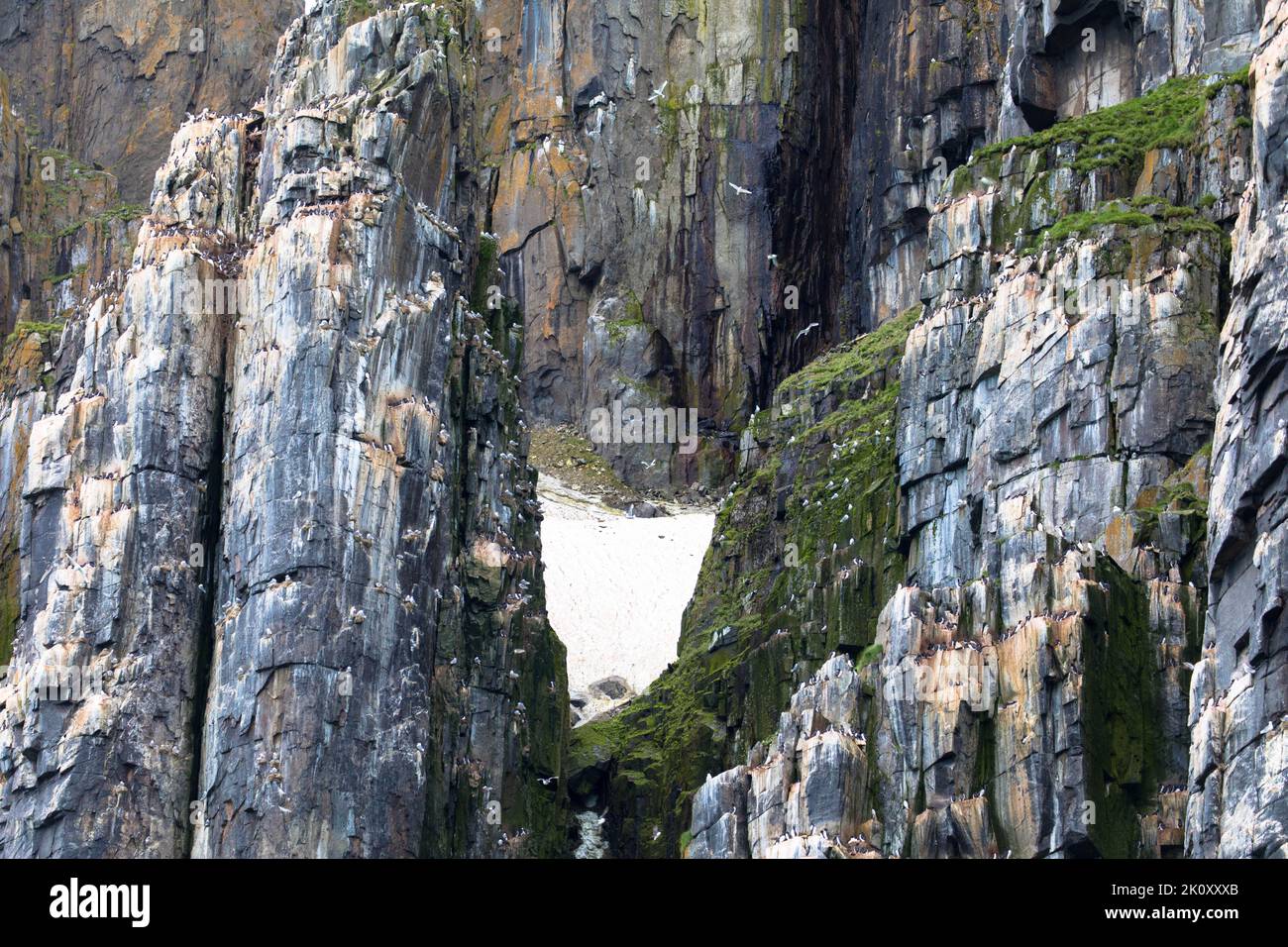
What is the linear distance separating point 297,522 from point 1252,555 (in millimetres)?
40609

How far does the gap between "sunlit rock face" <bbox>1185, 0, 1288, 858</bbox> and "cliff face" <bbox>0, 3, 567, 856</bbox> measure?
3460cm

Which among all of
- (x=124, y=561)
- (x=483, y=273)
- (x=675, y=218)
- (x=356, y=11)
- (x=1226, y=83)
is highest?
(x=675, y=218)

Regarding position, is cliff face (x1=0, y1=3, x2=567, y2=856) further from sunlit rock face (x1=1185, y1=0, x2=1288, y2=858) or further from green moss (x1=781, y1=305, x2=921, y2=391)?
sunlit rock face (x1=1185, y1=0, x2=1288, y2=858)

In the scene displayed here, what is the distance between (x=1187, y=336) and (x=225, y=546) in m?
34.0

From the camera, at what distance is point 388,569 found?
116 meters

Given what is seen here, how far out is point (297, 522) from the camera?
115 meters

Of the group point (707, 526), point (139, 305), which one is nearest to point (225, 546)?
point (139, 305)

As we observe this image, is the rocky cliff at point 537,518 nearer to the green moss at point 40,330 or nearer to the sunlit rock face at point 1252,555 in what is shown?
the green moss at point 40,330

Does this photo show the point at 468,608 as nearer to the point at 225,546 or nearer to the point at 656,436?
the point at 225,546

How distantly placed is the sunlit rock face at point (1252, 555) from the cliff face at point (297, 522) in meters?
34.6

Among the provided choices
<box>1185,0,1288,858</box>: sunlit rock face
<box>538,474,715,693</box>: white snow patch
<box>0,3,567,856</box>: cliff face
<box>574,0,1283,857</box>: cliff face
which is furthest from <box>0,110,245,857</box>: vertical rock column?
<box>538,474,715,693</box>: white snow patch

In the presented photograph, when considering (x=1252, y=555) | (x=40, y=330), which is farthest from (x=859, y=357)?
(x=1252, y=555)

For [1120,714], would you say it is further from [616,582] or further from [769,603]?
[616,582]

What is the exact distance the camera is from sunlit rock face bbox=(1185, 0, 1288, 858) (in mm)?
81625
